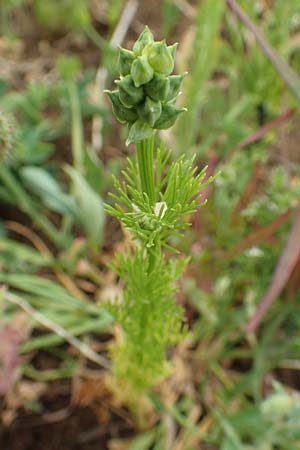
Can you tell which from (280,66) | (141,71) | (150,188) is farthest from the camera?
(280,66)

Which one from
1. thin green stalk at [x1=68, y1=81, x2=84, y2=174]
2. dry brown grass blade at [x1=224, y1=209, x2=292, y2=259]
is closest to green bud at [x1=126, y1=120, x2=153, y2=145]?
dry brown grass blade at [x1=224, y1=209, x2=292, y2=259]

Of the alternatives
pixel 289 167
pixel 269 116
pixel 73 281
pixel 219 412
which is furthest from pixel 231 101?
pixel 219 412

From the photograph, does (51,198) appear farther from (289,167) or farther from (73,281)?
(289,167)

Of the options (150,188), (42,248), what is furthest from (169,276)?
(42,248)

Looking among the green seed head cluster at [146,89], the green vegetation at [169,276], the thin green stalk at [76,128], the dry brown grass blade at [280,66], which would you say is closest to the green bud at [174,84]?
the green seed head cluster at [146,89]

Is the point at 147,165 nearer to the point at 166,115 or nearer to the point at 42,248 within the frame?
the point at 166,115

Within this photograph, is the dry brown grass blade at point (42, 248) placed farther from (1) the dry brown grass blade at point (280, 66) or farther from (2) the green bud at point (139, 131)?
(2) the green bud at point (139, 131)
